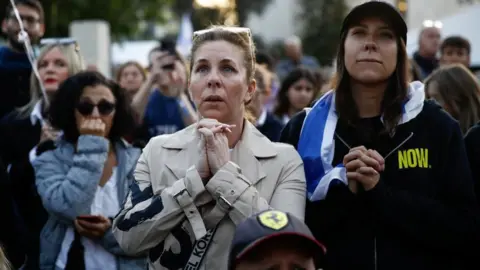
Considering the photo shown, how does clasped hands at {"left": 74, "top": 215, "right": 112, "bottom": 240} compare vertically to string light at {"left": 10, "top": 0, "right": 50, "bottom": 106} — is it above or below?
below

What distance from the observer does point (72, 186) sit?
537cm

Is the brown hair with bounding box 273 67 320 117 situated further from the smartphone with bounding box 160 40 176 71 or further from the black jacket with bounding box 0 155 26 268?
the black jacket with bounding box 0 155 26 268

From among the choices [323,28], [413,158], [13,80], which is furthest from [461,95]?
[323,28]

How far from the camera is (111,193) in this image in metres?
5.51

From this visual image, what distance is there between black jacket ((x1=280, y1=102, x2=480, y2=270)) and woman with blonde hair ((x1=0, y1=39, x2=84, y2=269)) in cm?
252

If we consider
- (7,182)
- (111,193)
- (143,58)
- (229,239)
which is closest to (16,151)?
(7,182)

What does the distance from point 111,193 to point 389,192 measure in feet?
7.46

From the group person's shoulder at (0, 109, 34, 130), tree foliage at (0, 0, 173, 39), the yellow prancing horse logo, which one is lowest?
tree foliage at (0, 0, 173, 39)

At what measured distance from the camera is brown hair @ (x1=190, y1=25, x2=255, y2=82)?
3854 millimetres

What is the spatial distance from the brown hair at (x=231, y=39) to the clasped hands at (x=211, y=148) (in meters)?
0.40

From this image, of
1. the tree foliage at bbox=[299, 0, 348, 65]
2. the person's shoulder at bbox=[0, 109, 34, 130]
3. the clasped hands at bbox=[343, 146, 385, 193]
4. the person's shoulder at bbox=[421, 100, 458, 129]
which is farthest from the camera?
the tree foliage at bbox=[299, 0, 348, 65]

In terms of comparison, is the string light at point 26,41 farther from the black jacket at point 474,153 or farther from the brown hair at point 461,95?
the black jacket at point 474,153

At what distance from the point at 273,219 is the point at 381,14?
127cm

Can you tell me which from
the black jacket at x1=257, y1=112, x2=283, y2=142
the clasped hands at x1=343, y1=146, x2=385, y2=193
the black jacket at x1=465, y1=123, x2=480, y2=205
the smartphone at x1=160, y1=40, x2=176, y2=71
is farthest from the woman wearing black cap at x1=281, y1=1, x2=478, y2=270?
the smartphone at x1=160, y1=40, x2=176, y2=71
